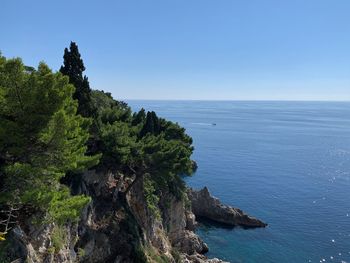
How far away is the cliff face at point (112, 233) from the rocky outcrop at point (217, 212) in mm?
13485

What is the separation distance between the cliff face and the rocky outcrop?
13.5m

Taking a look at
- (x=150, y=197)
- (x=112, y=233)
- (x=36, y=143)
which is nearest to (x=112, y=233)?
(x=112, y=233)

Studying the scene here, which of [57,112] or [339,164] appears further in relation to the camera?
[339,164]

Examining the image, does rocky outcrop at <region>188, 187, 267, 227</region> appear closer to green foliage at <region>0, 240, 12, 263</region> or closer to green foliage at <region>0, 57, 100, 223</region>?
green foliage at <region>0, 57, 100, 223</region>

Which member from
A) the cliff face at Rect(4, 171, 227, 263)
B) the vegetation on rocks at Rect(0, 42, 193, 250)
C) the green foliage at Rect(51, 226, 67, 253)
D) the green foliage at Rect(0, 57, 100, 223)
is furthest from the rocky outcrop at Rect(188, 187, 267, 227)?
the green foliage at Rect(0, 57, 100, 223)

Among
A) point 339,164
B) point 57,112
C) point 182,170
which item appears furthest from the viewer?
point 339,164

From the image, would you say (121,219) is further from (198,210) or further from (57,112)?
(198,210)

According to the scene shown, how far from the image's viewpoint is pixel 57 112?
60.5 ft

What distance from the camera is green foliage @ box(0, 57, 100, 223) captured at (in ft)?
59.7

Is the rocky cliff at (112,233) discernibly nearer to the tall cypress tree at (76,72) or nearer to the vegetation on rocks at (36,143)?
the vegetation on rocks at (36,143)

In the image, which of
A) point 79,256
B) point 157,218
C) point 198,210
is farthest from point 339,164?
point 79,256

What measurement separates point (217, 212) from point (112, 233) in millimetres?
34526

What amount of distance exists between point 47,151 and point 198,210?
51468 mm

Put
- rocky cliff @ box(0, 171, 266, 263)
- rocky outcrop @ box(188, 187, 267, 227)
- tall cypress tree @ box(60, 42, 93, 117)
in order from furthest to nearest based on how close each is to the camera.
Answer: rocky outcrop @ box(188, 187, 267, 227) < tall cypress tree @ box(60, 42, 93, 117) < rocky cliff @ box(0, 171, 266, 263)
